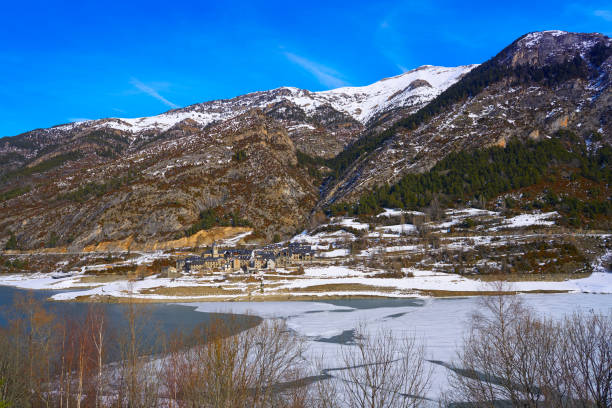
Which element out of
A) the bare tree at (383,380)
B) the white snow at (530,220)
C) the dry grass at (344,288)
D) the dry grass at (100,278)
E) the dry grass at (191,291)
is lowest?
the dry grass at (100,278)

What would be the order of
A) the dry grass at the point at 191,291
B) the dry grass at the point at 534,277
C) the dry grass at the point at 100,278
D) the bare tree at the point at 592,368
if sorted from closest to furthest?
the bare tree at the point at 592,368, the dry grass at the point at 534,277, the dry grass at the point at 191,291, the dry grass at the point at 100,278

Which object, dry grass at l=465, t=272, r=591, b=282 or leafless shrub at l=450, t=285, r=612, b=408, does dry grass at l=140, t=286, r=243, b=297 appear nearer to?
dry grass at l=465, t=272, r=591, b=282

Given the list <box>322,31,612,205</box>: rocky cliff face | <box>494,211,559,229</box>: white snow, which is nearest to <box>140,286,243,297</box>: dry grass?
<box>494,211,559,229</box>: white snow

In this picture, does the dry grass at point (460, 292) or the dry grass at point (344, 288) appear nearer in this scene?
the dry grass at point (460, 292)

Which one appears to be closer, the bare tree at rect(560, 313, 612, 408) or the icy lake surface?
the bare tree at rect(560, 313, 612, 408)

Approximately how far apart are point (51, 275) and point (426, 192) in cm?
11972

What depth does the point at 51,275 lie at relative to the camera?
323 ft

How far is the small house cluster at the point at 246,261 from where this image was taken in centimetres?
8656

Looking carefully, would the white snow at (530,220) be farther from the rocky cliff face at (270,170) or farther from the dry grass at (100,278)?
the dry grass at (100,278)

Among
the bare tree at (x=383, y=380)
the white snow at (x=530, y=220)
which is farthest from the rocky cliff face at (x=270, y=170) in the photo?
the bare tree at (x=383, y=380)

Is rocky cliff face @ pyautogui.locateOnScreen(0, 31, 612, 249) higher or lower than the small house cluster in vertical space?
higher

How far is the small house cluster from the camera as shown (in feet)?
284

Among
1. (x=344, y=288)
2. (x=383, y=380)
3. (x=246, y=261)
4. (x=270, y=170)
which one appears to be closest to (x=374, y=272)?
(x=344, y=288)

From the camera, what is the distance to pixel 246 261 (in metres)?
90.5
